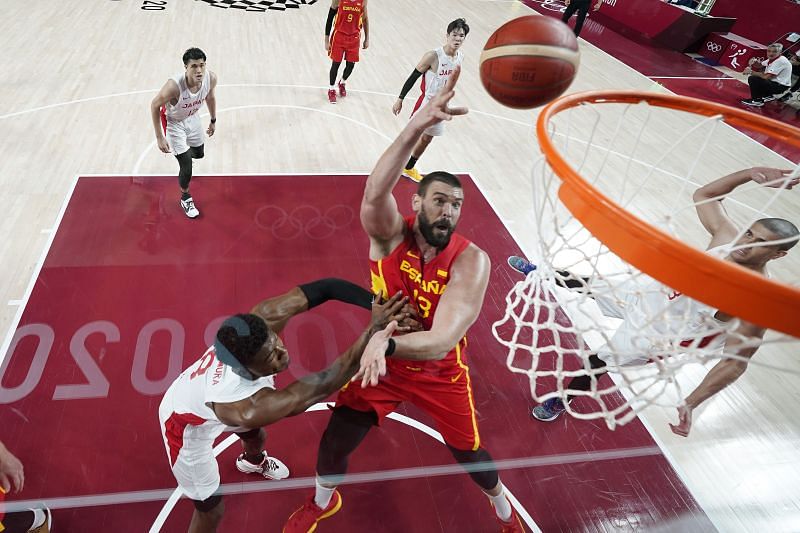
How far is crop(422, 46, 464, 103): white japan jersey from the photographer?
4984 millimetres

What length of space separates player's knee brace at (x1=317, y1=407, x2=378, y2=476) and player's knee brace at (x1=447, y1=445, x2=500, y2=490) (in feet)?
1.46

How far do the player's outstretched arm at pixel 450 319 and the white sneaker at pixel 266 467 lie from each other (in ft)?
2.80

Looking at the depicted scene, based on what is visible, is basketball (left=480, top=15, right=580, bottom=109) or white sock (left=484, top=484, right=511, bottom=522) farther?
white sock (left=484, top=484, right=511, bottom=522)

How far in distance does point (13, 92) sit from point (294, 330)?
16.8 ft

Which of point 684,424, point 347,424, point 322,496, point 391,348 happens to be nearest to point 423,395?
point 347,424

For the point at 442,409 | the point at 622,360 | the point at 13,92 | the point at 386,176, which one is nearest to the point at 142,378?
the point at 442,409

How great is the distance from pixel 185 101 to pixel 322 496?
9.91ft

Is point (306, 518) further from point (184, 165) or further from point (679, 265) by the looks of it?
point (184, 165)

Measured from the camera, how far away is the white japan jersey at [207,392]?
6.49 ft

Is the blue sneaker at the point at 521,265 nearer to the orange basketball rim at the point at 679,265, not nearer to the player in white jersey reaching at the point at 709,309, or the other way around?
the player in white jersey reaching at the point at 709,309

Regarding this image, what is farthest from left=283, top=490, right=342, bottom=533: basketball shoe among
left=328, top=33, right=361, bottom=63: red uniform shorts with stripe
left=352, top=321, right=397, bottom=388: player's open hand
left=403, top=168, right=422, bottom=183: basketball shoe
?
left=328, top=33, right=361, bottom=63: red uniform shorts with stripe

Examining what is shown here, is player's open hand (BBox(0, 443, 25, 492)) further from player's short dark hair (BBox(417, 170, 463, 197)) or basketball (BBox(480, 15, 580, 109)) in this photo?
basketball (BBox(480, 15, 580, 109))

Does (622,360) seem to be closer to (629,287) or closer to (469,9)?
(629,287)

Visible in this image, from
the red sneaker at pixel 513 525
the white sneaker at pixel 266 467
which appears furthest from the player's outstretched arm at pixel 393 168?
the red sneaker at pixel 513 525
